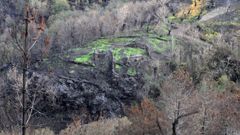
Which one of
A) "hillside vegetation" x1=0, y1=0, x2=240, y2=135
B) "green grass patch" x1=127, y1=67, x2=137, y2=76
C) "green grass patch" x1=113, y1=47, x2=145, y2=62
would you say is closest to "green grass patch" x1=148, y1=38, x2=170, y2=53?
"hillside vegetation" x1=0, y1=0, x2=240, y2=135

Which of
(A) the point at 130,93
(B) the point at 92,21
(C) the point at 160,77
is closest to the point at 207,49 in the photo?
(C) the point at 160,77

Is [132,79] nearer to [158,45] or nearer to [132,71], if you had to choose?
[132,71]

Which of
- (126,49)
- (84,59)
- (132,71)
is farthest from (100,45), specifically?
(132,71)

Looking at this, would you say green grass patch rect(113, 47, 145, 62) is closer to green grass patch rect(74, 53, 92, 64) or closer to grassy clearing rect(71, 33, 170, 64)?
grassy clearing rect(71, 33, 170, 64)

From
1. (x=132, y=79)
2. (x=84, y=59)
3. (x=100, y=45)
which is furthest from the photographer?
(x=100, y=45)

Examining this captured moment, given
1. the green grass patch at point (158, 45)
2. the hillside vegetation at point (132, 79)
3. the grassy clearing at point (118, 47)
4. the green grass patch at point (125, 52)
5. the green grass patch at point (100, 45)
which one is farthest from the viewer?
the green grass patch at point (100, 45)

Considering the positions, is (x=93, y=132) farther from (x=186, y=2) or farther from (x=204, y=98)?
Result: (x=186, y=2)

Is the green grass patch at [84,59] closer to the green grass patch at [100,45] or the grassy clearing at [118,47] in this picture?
the grassy clearing at [118,47]

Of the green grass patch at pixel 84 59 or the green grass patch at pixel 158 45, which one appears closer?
the green grass patch at pixel 84 59

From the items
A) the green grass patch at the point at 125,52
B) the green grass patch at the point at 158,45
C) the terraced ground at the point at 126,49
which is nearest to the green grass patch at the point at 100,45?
the terraced ground at the point at 126,49

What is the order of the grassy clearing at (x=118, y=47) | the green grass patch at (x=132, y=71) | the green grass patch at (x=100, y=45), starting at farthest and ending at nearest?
the green grass patch at (x=100, y=45) < the grassy clearing at (x=118, y=47) < the green grass patch at (x=132, y=71)

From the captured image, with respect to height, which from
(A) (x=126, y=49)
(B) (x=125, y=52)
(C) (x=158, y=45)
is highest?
(C) (x=158, y=45)
